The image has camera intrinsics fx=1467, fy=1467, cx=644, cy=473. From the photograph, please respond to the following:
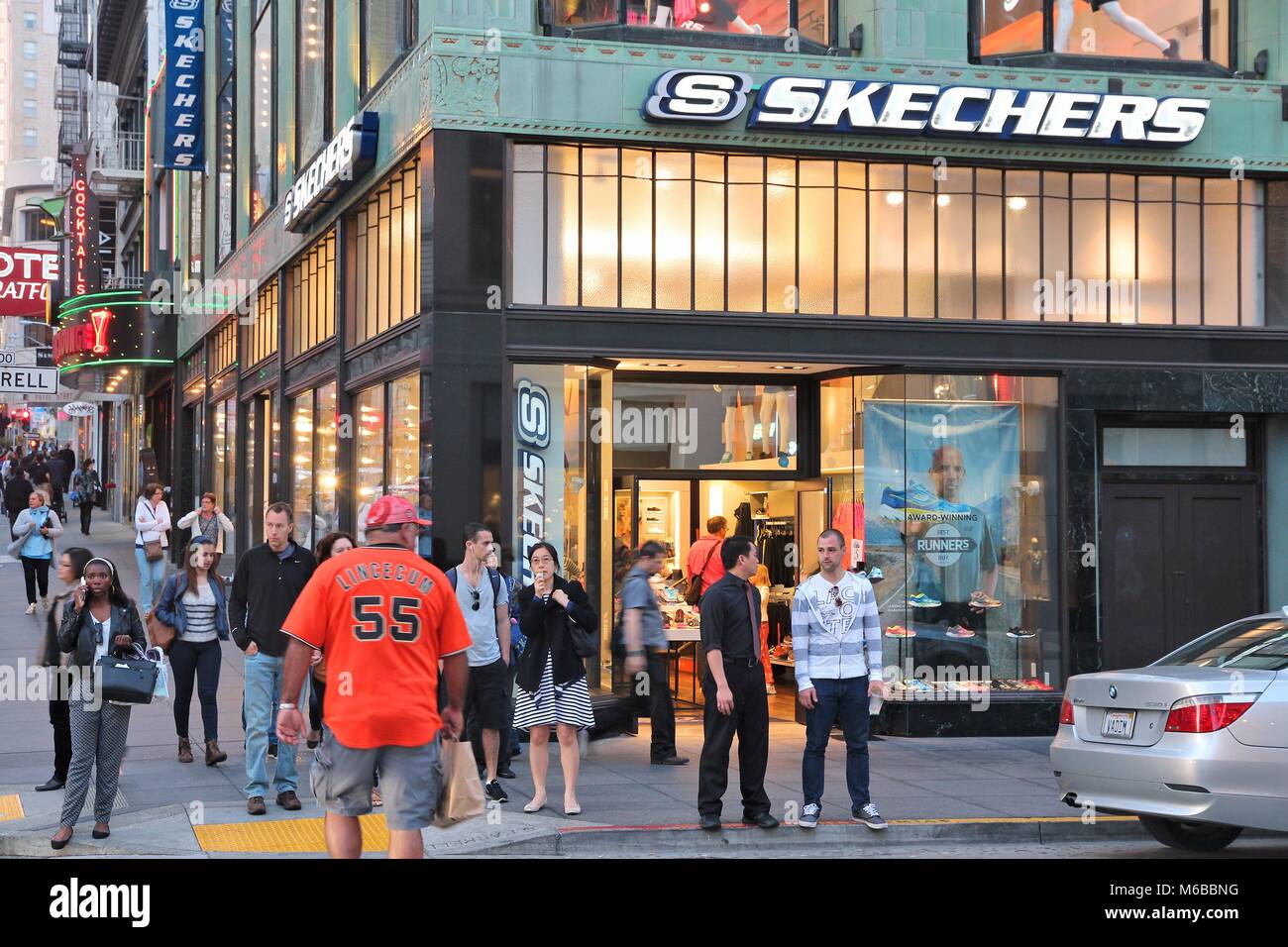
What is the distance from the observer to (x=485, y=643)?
10828 millimetres

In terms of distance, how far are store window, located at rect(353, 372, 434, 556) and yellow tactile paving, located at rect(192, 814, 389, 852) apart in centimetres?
364

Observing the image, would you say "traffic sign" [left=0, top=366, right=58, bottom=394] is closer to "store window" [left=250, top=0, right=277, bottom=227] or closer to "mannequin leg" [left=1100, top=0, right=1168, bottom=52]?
"store window" [left=250, top=0, right=277, bottom=227]

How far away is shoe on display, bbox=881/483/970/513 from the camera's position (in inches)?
581

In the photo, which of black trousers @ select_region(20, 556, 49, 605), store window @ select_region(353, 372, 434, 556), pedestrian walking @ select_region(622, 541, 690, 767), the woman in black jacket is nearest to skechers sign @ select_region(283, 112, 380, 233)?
store window @ select_region(353, 372, 434, 556)

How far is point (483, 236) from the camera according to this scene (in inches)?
536

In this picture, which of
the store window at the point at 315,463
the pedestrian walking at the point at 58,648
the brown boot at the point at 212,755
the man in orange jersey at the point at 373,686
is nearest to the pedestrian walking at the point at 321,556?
the brown boot at the point at 212,755

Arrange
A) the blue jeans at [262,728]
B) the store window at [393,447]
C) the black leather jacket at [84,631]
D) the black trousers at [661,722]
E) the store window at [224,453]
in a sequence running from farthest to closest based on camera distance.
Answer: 1. the store window at [224,453]
2. the store window at [393,447]
3. the black trousers at [661,722]
4. the blue jeans at [262,728]
5. the black leather jacket at [84,631]

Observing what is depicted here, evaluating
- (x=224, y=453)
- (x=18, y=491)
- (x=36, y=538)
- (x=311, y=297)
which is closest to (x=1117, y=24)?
(x=311, y=297)

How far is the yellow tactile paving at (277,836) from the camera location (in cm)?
921

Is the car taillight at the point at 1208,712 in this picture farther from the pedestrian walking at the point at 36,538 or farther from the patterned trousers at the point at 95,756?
the pedestrian walking at the point at 36,538

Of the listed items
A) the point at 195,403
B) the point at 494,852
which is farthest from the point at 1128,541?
the point at 195,403

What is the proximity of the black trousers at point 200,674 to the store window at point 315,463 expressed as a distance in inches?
227

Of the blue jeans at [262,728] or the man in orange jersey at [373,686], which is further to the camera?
the blue jeans at [262,728]

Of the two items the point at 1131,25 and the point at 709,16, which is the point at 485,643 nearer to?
the point at 709,16
